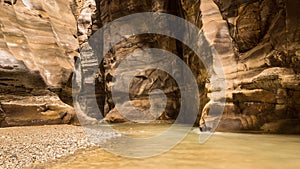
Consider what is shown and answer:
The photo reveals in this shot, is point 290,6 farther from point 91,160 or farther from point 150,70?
point 150,70

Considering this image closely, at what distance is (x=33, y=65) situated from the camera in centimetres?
1146

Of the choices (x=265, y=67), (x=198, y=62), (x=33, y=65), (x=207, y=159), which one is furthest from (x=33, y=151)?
(x=198, y=62)

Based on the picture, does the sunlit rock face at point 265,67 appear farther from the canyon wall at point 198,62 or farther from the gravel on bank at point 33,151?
the gravel on bank at point 33,151

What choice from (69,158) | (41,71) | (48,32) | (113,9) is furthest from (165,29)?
(69,158)

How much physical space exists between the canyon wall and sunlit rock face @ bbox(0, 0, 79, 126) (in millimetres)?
39

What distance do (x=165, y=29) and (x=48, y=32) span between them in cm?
746

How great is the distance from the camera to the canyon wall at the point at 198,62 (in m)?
7.87

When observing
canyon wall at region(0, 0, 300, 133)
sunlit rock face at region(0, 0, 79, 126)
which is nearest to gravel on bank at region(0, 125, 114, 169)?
sunlit rock face at region(0, 0, 79, 126)

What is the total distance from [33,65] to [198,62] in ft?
25.8

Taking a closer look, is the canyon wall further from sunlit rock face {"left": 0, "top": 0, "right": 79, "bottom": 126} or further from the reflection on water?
the reflection on water

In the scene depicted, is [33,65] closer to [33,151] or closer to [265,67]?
[33,151]

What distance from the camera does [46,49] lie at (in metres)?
13.2

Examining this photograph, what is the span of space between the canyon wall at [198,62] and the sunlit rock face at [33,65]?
0.04m

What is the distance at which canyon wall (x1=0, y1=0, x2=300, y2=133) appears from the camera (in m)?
7.87
